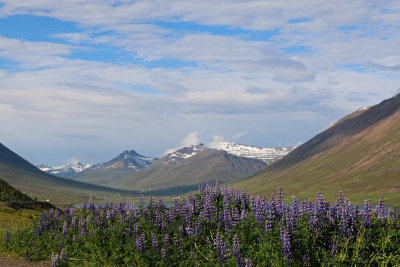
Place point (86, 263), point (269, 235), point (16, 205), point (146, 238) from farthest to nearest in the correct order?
1. point (16, 205)
2. point (86, 263)
3. point (146, 238)
4. point (269, 235)

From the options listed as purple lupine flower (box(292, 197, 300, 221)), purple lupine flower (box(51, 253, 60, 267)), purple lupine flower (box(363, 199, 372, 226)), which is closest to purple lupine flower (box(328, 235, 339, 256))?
purple lupine flower (box(363, 199, 372, 226))

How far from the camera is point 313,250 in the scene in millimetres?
12086

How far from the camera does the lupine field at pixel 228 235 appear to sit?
38.8 ft

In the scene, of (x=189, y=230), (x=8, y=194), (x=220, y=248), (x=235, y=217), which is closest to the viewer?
(x=220, y=248)

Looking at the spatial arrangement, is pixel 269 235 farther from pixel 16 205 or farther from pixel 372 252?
pixel 16 205

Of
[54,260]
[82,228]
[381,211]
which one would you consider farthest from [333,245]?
[82,228]

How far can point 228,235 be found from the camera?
528 inches

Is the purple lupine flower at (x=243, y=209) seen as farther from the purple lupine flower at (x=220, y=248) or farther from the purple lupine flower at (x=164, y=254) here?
the purple lupine flower at (x=164, y=254)

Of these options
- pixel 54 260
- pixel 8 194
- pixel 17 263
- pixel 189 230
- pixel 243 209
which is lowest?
pixel 17 263

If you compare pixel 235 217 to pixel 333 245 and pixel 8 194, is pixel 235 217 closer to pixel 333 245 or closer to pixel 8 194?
pixel 333 245

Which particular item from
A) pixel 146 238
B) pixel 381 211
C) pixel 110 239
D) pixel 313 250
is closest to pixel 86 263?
pixel 110 239

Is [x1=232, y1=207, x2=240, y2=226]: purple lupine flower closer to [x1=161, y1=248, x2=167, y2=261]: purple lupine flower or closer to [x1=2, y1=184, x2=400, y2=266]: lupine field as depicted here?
[x1=2, y1=184, x2=400, y2=266]: lupine field

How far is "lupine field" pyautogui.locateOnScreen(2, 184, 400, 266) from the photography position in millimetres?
11828

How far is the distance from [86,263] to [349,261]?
10.6 metres
